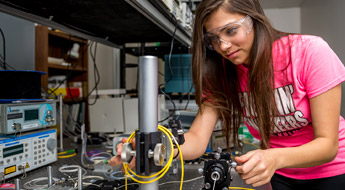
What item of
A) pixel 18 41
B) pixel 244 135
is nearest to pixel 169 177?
pixel 244 135

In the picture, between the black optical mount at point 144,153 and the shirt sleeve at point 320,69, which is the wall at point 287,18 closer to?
the shirt sleeve at point 320,69

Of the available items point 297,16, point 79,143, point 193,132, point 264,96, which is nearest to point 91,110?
point 79,143

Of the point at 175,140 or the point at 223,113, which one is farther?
the point at 223,113

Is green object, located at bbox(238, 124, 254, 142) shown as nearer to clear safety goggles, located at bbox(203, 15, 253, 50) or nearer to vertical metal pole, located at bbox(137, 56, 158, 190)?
clear safety goggles, located at bbox(203, 15, 253, 50)

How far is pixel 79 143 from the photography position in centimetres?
185

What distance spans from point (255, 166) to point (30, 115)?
1.02m

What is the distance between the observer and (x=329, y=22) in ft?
7.57

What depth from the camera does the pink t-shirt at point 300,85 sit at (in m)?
0.89

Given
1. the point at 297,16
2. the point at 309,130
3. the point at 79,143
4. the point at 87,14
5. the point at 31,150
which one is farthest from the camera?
the point at 297,16

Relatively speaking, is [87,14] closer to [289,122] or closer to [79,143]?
[79,143]

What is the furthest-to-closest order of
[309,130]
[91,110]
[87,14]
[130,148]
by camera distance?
[91,110] → [87,14] → [309,130] → [130,148]

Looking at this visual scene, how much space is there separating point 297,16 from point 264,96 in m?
3.52

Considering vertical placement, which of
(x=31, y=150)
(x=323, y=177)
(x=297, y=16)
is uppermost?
(x=297, y=16)

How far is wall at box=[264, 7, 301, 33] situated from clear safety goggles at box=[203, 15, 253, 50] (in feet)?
10.9
